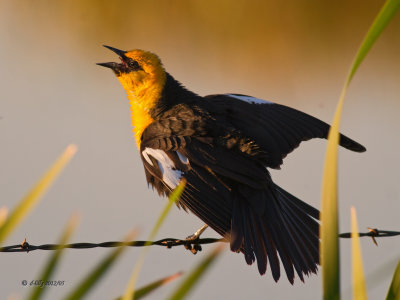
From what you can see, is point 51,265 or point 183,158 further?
point 183,158

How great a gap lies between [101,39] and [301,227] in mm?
5496

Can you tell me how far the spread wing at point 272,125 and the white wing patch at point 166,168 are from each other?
0.38 meters

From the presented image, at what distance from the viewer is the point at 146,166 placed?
123 inches

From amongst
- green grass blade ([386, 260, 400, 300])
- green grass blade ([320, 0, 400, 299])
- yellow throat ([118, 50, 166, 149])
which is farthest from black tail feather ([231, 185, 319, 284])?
green grass blade ([320, 0, 400, 299])

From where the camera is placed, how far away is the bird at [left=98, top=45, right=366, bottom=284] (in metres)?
2.71

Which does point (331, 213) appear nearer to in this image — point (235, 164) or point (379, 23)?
point (379, 23)

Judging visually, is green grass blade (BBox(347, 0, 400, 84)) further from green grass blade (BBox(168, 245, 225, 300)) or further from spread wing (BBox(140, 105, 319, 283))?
spread wing (BBox(140, 105, 319, 283))

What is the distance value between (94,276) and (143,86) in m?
2.78

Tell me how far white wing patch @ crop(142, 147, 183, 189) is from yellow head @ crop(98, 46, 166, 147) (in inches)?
15.9

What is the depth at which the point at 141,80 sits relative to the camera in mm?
3793

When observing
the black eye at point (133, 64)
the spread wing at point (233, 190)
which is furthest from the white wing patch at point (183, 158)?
the black eye at point (133, 64)

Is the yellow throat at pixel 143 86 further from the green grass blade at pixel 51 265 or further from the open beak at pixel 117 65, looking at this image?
the green grass blade at pixel 51 265

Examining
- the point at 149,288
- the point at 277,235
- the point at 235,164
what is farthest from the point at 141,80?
the point at 149,288

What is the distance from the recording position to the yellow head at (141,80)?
11.6 ft
